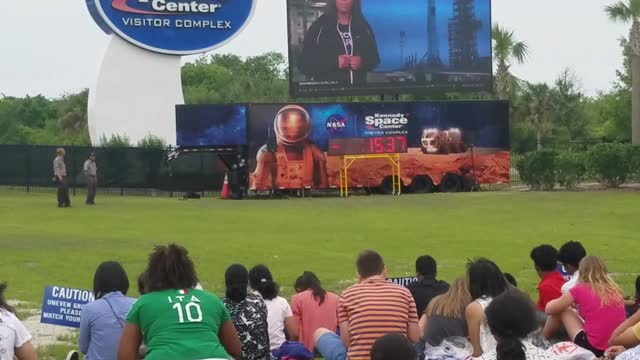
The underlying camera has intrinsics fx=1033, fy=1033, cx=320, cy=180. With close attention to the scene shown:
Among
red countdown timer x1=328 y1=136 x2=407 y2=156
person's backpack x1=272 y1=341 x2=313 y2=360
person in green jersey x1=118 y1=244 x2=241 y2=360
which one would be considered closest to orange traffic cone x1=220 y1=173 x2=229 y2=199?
red countdown timer x1=328 y1=136 x2=407 y2=156

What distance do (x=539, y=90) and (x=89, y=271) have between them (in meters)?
53.4

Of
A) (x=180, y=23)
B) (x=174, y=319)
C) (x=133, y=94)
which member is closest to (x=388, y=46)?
(x=180, y=23)

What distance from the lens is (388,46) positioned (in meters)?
44.0

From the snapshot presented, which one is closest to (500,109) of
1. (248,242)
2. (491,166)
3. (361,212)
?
(491,166)

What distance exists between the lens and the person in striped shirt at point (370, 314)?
7.01 meters

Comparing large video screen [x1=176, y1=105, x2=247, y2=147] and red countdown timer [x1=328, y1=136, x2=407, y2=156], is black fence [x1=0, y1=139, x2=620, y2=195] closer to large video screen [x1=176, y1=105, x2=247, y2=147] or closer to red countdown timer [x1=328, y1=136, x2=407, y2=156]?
large video screen [x1=176, y1=105, x2=247, y2=147]

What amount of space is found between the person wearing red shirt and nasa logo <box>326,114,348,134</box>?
1226 inches

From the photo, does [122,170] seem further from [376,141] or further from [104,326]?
[104,326]

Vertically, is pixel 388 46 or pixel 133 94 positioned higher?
pixel 388 46

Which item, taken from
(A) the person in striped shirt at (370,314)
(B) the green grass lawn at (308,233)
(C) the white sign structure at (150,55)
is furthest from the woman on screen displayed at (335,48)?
(A) the person in striped shirt at (370,314)

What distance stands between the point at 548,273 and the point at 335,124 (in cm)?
3123

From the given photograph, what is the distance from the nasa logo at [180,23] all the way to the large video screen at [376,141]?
20.7 ft

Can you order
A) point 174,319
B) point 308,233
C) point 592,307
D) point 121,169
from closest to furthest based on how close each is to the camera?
point 174,319 < point 592,307 < point 308,233 < point 121,169

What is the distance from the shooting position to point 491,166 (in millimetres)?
41562
